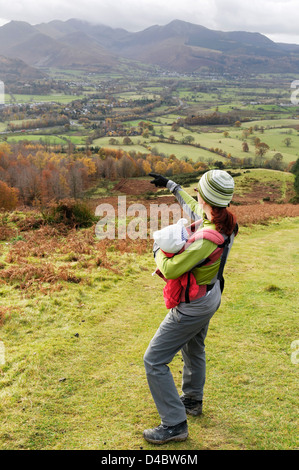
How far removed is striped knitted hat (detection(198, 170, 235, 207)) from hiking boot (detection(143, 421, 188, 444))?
118 inches

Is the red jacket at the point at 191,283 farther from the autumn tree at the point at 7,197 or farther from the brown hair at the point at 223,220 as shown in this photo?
the autumn tree at the point at 7,197

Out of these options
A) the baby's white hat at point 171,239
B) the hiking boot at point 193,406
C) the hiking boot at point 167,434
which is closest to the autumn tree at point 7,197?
the hiking boot at point 193,406

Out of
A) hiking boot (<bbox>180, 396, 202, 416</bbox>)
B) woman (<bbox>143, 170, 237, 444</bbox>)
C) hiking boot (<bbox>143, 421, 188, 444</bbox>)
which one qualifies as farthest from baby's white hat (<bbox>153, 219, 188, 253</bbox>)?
hiking boot (<bbox>180, 396, 202, 416</bbox>)

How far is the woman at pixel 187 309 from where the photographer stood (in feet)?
12.5

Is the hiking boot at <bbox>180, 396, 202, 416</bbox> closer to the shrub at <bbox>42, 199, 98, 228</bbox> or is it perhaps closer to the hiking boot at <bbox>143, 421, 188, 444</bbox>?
the hiking boot at <bbox>143, 421, 188, 444</bbox>

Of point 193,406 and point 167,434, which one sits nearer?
point 167,434

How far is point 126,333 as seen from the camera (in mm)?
7586

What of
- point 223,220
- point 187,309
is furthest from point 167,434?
point 223,220

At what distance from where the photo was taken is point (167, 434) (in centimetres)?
437

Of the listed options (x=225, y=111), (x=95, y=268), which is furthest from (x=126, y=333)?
(x=225, y=111)

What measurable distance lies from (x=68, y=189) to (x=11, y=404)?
69482 mm

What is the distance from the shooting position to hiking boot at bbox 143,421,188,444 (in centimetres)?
437

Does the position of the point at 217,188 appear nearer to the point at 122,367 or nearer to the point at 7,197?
the point at 122,367

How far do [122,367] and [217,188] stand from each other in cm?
412
